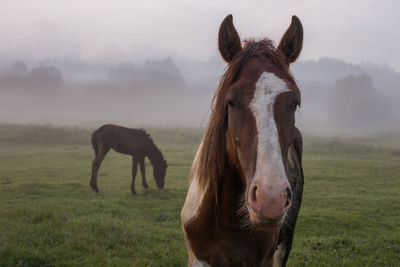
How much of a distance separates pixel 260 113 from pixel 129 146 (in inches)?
469

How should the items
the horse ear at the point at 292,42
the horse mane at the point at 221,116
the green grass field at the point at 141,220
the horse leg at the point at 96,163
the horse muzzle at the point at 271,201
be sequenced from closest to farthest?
the horse muzzle at the point at 271,201 → the horse mane at the point at 221,116 → the horse ear at the point at 292,42 → the green grass field at the point at 141,220 → the horse leg at the point at 96,163

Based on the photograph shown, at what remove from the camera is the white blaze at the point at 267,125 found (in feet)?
5.77

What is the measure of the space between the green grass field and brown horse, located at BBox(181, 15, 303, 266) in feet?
9.28

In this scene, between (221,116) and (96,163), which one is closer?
(221,116)

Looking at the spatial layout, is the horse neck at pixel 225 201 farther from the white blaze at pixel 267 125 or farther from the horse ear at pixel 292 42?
the horse ear at pixel 292 42

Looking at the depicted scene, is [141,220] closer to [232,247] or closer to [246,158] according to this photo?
[232,247]

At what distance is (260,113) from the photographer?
195 cm

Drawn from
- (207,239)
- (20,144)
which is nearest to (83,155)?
(20,144)

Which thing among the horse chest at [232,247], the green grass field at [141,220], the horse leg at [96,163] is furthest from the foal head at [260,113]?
the horse leg at [96,163]

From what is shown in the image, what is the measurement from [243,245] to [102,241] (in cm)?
424

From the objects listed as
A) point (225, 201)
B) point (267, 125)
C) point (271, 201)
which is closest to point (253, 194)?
point (271, 201)

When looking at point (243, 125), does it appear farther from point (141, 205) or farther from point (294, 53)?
point (141, 205)

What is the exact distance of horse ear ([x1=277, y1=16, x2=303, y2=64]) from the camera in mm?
2441

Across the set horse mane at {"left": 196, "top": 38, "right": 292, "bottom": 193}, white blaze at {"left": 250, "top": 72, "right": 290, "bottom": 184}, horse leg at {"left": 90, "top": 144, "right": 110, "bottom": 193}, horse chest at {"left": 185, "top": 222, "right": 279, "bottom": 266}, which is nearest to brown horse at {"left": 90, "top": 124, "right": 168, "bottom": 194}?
horse leg at {"left": 90, "top": 144, "right": 110, "bottom": 193}
